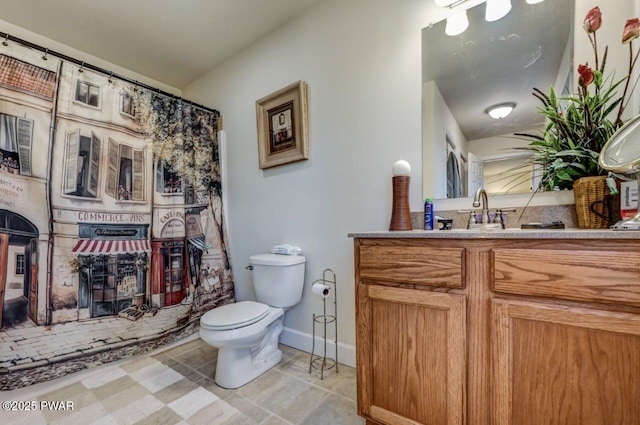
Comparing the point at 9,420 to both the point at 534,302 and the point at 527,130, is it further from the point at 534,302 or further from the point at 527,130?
the point at 527,130

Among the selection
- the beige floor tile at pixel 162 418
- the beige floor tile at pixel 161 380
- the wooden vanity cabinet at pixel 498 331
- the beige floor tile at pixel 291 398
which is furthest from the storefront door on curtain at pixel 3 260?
the wooden vanity cabinet at pixel 498 331

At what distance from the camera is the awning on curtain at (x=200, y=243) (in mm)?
2142

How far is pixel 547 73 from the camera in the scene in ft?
3.91

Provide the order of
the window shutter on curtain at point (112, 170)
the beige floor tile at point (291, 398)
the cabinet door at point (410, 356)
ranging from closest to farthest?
the cabinet door at point (410, 356)
the beige floor tile at point (291, 398)
the window shutter on curtain at point (112, 170)

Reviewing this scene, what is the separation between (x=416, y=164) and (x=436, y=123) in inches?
9.0

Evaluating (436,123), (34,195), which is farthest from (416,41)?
(34,195)

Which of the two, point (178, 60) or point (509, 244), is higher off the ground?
point (178, 60)

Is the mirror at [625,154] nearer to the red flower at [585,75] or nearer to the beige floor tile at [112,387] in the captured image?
the red flower at [585,75]

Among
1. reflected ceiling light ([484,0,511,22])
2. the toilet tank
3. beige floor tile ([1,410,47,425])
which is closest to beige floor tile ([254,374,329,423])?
the toilet tank

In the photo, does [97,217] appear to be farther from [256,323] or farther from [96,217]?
[256,323]

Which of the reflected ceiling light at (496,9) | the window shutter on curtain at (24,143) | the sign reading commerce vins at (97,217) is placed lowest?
the sign reading commerce vins at (97,217)

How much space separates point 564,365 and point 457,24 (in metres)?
1.49

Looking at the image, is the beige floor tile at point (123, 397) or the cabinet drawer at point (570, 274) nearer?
the cabinet drawer at point (570, 274)

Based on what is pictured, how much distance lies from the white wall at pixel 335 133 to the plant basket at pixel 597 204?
0.65 meters
